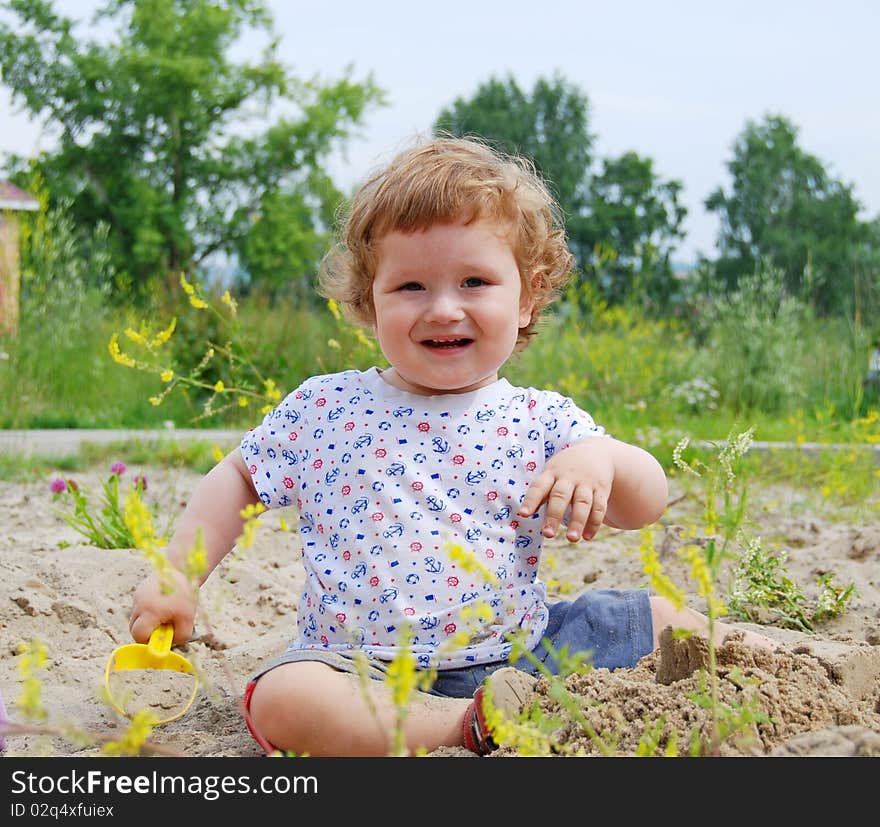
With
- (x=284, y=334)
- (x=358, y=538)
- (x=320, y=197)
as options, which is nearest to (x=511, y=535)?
(x=358, y=538)

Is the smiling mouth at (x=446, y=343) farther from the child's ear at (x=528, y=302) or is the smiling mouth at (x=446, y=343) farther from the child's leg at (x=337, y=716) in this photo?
the child's leg at (x=337, y=716)

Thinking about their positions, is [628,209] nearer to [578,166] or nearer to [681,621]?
[578,166]

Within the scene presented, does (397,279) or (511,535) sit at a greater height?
(397,279)

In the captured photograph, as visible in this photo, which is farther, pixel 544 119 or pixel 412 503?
pixel 544 119

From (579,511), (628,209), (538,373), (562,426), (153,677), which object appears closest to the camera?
(579,511)

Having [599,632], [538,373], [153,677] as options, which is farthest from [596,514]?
[538,373]

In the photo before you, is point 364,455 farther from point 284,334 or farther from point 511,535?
point 284,334

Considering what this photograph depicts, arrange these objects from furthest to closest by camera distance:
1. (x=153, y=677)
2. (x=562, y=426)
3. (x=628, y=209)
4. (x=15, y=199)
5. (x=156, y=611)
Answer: (x=628, y=209)
(x=15, y=199)
(x=153, y=677)
(x=562, y=426)
(x=156, y=611)

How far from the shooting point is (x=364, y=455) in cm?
219

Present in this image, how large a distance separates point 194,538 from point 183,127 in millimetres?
31722

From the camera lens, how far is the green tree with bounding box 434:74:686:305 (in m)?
40.3

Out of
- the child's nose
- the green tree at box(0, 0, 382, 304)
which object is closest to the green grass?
the child's nose

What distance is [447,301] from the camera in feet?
6.88

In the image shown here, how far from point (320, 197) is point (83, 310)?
2414 cm
